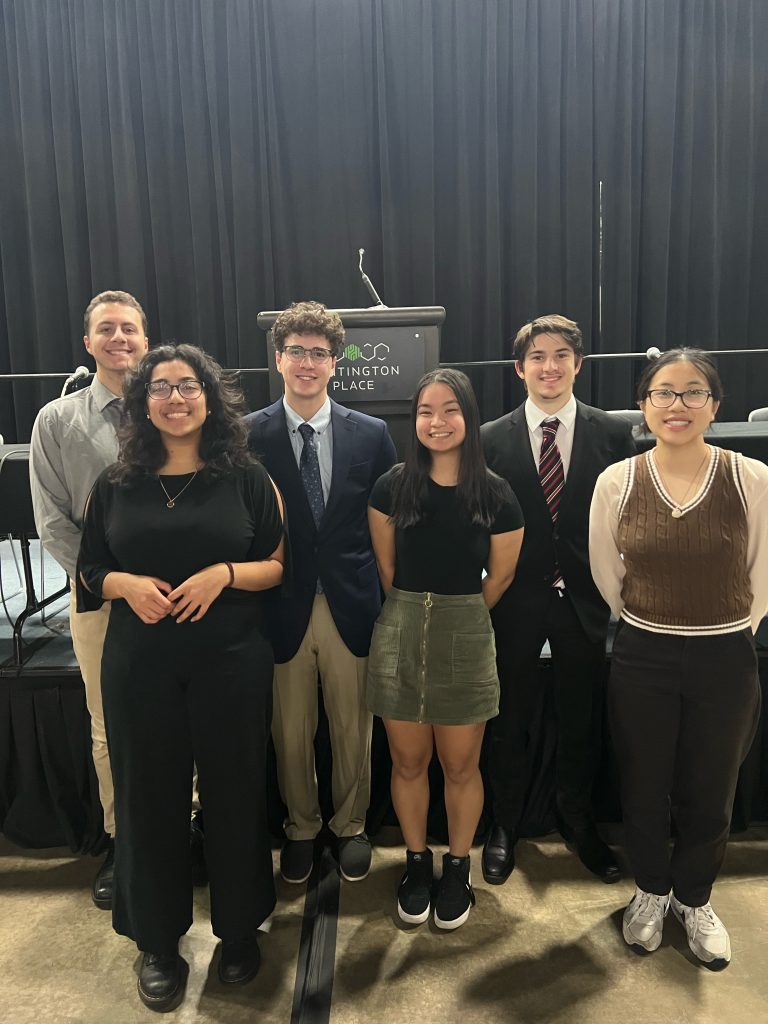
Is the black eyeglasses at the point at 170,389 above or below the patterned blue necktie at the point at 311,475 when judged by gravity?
above

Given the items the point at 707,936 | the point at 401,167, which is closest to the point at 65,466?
the point at 707,936

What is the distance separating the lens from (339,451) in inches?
72.4

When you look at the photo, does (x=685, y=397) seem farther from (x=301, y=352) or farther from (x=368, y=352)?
(x=368, y=352)

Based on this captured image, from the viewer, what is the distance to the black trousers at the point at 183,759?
4.83 feet

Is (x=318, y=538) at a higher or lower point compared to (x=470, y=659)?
higher

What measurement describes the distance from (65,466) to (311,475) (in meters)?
0.67

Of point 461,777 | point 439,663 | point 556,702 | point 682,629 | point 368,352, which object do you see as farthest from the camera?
point 368,352

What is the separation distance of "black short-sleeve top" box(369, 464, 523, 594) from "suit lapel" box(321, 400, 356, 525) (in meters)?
0.18

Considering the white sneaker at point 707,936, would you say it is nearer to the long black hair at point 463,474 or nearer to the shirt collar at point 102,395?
the long black hair at point 463,474

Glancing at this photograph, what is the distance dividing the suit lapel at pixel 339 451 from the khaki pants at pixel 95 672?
2.19 feet

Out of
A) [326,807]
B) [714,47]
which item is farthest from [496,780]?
[714,47]

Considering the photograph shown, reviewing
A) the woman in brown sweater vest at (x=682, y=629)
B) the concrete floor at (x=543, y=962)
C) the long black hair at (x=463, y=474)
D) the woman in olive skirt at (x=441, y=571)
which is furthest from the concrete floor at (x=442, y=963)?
the long black hair at (x=463, y=474)

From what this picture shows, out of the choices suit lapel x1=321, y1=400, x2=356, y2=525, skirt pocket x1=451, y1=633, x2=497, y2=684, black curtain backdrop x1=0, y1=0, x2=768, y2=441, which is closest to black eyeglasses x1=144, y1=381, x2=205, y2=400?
suit lapel x1=321, y1=400, x2=356, y2=525

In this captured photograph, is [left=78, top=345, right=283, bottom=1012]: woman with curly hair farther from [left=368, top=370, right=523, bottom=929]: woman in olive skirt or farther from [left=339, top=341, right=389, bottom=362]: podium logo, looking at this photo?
[left=339, top=341, right=389, bottom=362]: podium logo
